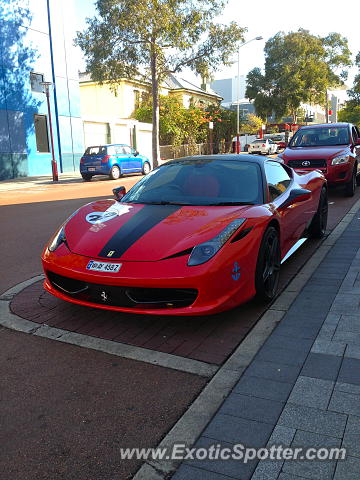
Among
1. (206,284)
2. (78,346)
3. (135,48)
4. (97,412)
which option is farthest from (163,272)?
(135,48)

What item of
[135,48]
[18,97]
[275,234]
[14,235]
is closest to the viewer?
[275,234]

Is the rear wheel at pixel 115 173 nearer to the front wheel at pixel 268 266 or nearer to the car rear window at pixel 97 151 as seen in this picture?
the car rear window at pixel 97 151

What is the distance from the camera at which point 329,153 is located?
962cm

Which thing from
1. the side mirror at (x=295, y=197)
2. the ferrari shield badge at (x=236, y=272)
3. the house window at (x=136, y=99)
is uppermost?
the house window at (x=136, y=99)

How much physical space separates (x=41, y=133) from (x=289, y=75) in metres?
29.6

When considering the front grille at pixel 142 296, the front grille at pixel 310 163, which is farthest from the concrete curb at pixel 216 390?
the front grille at pixel 310 163

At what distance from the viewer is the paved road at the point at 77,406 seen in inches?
81.6

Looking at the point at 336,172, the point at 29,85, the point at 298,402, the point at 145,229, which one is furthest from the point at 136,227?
the point at 29,85

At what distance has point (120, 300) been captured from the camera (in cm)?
322

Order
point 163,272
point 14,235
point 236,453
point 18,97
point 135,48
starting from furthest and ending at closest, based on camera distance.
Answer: point 135,48
point 18,97
point 14,235
point 163,272
point 236,453

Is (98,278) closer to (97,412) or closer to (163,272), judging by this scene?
(163,272)

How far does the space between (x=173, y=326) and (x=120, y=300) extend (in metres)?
0.55

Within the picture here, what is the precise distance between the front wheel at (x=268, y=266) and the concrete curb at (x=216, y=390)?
138 mm

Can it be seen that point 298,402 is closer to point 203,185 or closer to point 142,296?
point 142,296
